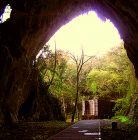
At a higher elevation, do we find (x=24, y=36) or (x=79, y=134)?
(x=24, y=36)

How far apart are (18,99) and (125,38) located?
33.3 feet

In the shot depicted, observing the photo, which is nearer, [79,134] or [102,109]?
[79,134]

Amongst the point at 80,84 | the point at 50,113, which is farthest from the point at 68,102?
the point at 50,113

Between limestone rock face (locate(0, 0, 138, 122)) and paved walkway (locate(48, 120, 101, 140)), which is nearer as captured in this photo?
paved walkway (locate(48, 120, 101, 140))

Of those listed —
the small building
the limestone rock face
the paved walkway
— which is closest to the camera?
the paved walkway

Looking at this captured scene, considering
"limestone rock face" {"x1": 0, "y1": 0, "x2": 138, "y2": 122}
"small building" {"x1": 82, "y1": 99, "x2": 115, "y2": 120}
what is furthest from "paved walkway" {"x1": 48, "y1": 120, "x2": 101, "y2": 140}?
"small building" {"x1": 82, "y1": 99, "x2": 115, "y2": 120}

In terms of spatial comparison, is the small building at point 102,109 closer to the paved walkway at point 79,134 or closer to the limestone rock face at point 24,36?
the limestone rock face at point 24,36

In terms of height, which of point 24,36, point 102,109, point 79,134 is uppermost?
point 24,36

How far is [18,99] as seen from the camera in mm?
27078

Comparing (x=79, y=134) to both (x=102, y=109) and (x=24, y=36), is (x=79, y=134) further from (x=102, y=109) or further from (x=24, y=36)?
(x=102, y=109)

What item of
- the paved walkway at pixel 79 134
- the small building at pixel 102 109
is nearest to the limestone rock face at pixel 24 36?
the paved walkway at pixel 79 134

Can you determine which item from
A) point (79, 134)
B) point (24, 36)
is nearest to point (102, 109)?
point (24, 36)

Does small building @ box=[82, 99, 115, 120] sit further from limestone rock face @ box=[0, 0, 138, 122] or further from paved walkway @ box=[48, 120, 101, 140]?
paved walkway @ box=[48, 120, 101, 140]

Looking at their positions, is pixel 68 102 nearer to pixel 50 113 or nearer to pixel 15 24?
pixel 50 113
